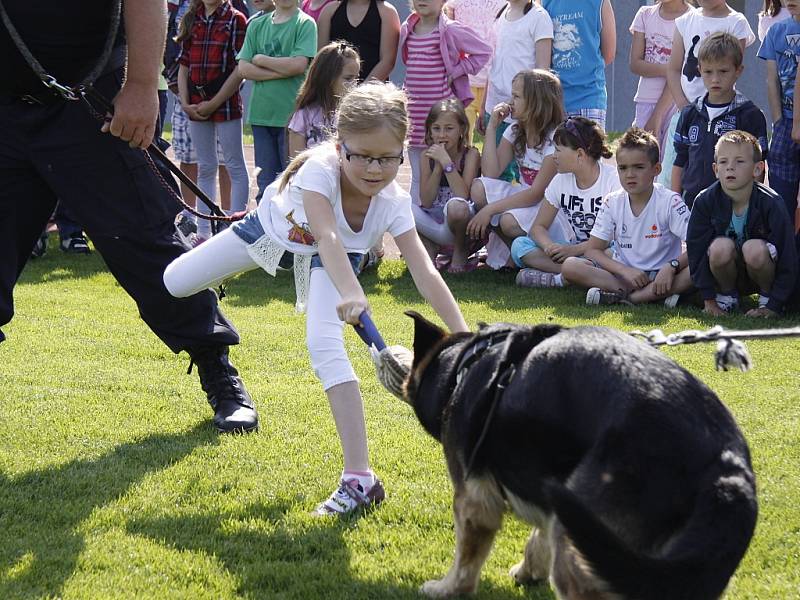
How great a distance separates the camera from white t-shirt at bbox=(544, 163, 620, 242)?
7.87 m

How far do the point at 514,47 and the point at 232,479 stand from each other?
5766mm

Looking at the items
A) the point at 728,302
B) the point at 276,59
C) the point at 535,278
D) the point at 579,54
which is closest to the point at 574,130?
the point at 535,278

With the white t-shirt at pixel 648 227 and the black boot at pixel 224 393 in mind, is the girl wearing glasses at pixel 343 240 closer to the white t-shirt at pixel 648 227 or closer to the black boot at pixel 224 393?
the black boot at pixel 224 393

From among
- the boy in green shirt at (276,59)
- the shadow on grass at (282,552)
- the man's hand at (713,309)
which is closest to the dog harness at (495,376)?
the shadow on grass at (282,552)

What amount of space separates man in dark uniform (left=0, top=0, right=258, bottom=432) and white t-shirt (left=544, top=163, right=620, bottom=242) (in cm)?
422

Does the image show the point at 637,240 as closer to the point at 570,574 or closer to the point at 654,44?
the point at 654,44

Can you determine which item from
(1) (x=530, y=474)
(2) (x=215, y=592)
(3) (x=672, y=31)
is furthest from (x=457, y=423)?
(3) (x=672, y=31)

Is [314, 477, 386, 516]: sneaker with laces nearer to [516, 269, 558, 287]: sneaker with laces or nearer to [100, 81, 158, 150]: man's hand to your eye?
[100, 81, 158, 150]: man's hand

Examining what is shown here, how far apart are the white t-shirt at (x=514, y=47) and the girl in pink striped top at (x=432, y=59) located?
0.78 feet

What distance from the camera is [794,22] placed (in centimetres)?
743

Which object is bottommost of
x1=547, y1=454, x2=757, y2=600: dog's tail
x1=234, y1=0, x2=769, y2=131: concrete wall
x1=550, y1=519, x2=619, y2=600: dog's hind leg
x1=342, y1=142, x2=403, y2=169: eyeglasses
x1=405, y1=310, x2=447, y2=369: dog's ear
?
x1=234, y1=0, x2=769, y2=131: concrete wall

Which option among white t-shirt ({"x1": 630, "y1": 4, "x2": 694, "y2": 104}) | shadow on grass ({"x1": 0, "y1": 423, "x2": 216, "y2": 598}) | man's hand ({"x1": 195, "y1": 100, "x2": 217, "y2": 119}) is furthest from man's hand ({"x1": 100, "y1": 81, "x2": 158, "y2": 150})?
white t-shirt ({"x1": 630, "y1": 4, "x2": 694, "y2": 104})

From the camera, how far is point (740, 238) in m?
6.89

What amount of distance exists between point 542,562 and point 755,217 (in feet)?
14.4
